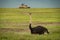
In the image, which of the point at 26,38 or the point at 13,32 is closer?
the point at 26,38

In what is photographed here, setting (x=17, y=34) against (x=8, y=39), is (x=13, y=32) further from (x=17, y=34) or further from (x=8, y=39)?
(x=8, y=39)

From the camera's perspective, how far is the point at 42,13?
4.53 m

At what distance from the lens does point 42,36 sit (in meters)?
2.88

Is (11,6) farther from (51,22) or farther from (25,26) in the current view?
(51,22)

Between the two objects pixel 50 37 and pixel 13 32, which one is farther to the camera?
pixel 13 32

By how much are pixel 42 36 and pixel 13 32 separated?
1.57 ft

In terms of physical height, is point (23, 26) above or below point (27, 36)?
above

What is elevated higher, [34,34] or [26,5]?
[26,5]

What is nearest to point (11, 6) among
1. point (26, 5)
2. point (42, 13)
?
point (26, 5)

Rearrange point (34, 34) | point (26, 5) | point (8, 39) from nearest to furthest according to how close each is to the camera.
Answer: point (8, 39) → point (34, 34) → point (26, 5)

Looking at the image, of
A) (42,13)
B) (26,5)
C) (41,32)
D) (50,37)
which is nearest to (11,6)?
(26,5)

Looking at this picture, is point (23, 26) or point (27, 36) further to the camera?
point (23, 26)

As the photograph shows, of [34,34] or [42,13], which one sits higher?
[42,13]

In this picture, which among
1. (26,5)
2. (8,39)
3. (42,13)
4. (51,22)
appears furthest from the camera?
(42,13)
